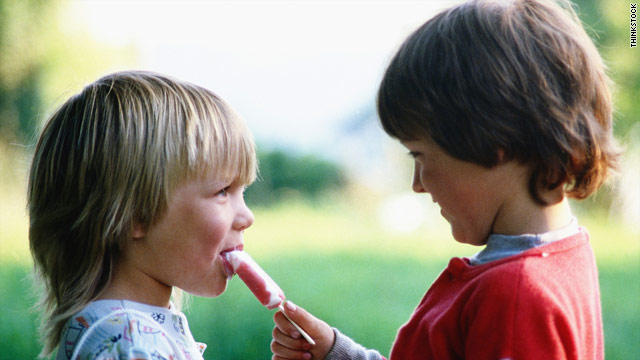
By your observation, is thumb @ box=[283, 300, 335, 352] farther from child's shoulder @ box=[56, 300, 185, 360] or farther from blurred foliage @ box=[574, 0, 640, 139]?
blurred foliage @ box=[574, 0, 640, 139]

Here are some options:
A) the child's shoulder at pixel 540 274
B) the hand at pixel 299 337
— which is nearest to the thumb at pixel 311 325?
the hand at pixel 299 337

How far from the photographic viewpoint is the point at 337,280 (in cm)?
405

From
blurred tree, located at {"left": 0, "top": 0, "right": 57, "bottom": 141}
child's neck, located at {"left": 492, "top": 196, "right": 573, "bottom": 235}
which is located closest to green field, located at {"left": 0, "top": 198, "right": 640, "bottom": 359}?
blurred tree, located at {"left": 0, "top": 0, "right": 57, "bottom": 141}

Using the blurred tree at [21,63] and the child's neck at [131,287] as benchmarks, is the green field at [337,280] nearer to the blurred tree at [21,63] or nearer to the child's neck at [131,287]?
→ the blurred tree at [21,63]

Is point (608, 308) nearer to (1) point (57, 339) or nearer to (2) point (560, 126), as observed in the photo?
(2) point (560, 126)

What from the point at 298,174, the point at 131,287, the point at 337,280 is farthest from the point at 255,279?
the point at 298,174

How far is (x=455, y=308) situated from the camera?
4.95 ft

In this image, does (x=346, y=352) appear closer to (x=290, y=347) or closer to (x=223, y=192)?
(x=290, y=347)

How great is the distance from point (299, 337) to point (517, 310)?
0.67 metres

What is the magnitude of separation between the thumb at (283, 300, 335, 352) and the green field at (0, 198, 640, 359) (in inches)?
61.5

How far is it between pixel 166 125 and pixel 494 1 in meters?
0.79

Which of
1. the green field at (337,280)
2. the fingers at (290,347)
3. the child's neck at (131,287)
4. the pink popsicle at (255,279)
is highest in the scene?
the pink popsicle at (255,279)

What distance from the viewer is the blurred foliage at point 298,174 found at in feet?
18.5

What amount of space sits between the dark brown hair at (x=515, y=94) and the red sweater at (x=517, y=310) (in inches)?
6.0
